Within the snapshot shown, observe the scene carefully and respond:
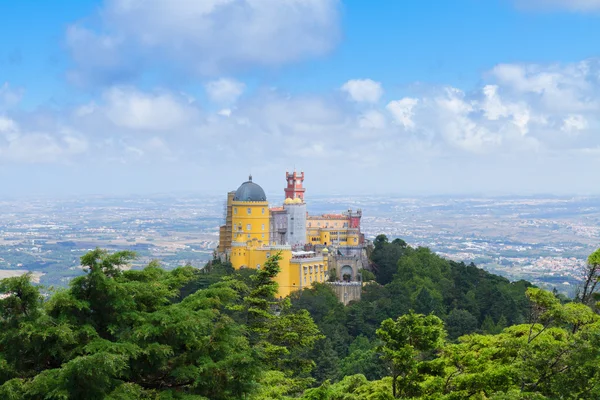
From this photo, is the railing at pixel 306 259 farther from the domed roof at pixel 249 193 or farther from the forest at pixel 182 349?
the forest at pixel 182 349

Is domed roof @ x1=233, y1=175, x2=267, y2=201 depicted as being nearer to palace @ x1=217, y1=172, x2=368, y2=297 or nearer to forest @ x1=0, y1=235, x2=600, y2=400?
palace @ x1=217, y1=172, x2=368, y2=297

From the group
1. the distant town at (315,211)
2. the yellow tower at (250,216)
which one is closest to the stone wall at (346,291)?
the yellow tower at (250,216)

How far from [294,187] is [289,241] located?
20.3 ft

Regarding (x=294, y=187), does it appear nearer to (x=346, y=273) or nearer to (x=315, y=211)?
(x=346, y=273)

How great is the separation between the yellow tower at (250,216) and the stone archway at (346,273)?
656 centimetres

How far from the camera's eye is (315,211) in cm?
13075

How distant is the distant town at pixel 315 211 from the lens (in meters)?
88.6

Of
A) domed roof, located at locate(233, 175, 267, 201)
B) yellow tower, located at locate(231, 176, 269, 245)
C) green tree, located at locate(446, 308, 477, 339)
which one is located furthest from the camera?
domed roof, located at locate(233, 175, 267, 201)

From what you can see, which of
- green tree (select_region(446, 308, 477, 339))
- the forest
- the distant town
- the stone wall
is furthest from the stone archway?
the forest

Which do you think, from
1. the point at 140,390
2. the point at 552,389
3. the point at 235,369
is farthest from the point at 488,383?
the point at 140,390

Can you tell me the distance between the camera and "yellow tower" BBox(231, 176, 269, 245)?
5153cm

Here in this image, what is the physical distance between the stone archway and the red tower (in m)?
9.07

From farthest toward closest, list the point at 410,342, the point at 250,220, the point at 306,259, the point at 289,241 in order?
the point at 289,241 < the point at 250,220 < the point at 306,259 < the point at 410,342

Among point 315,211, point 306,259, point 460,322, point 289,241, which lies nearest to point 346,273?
point 306,259
